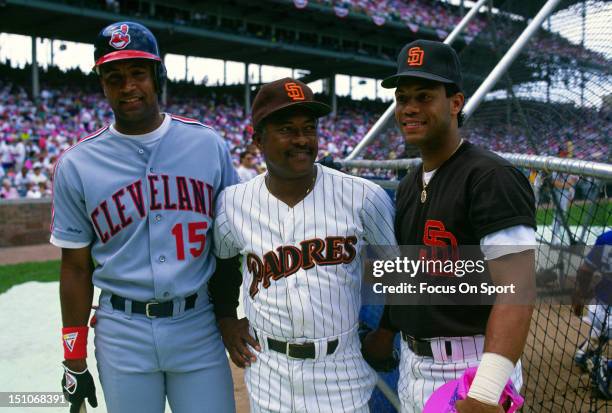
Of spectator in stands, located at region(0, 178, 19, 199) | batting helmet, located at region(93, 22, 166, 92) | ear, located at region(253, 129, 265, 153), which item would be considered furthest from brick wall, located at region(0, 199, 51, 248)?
ear, located at region(253, 129, 265, 153)

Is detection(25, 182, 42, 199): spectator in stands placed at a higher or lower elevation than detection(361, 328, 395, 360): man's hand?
lower

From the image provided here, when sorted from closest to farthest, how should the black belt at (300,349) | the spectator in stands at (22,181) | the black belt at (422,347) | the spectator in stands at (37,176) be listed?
1. the black belt at (422,347)
2. the black belt at (300,349)
3. the spectator in stands at (22,181)
4. the spectator in stands at (37,176)

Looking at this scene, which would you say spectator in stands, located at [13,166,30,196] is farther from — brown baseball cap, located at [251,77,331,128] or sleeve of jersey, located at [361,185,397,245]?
sleeve of jersey, located at [361,185,397,245]

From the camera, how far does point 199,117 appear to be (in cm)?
2177

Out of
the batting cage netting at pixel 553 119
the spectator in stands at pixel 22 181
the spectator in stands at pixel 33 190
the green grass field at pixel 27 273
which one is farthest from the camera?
the spectator in stands at pixel 22 181

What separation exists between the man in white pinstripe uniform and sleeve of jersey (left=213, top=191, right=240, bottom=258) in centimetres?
8

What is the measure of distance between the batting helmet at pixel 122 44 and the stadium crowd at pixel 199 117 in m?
0.46

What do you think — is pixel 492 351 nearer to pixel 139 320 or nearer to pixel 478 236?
pixel 478 236

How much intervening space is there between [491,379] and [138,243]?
1208mm

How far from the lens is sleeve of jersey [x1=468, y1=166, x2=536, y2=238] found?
1301mm

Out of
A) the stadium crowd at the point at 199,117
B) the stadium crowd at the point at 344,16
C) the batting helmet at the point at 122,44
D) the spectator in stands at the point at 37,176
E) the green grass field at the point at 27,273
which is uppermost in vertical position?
the stadium crowd at the point at 344,16

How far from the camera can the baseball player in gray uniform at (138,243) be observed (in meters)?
1.84

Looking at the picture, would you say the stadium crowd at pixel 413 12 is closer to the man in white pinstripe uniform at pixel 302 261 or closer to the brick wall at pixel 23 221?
the brick wall at pixel 23 221

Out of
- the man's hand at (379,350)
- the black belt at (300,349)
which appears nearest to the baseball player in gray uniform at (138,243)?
the black belt at (300,349)
